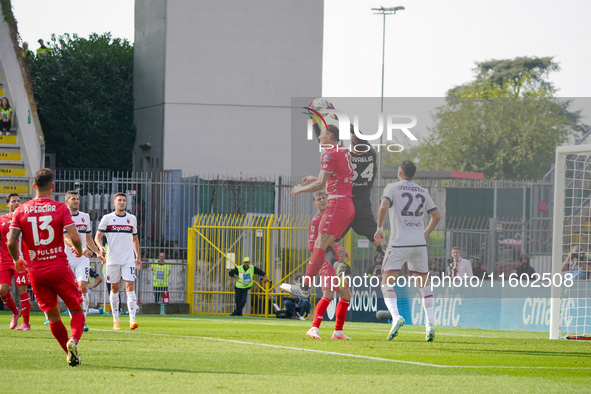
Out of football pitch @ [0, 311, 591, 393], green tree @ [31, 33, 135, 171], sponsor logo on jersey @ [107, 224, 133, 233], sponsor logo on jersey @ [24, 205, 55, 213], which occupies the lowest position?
football pitch @ [0, 311, 591, 393]

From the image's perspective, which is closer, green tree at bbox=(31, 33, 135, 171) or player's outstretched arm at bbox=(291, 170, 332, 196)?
player's outstretched arm at bbox=(291, 170, 332, 196)

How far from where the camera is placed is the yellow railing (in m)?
25.3

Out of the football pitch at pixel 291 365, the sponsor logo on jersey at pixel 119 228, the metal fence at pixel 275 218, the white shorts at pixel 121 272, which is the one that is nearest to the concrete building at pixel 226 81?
the metal fence at pixel 275 218

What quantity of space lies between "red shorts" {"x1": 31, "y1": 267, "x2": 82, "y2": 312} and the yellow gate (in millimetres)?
16548

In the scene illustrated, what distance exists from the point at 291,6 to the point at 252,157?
6.70 m

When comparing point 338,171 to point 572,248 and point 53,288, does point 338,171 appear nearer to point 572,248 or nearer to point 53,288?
point 53,288

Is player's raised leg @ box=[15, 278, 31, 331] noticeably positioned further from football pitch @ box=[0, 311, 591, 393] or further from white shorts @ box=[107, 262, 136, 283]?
football pitch @ box=[0, 311, 591, 393]

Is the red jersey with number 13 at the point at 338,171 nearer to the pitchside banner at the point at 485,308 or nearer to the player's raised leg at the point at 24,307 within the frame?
the player's raised leg at the point at 24,307

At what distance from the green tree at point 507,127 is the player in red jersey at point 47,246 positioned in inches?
2472

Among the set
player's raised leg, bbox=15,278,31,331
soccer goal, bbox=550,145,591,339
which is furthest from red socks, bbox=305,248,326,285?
player's raised leg, bbox=15,278,31,331

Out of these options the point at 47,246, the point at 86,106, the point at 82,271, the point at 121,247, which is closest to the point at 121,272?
the point at 121,247

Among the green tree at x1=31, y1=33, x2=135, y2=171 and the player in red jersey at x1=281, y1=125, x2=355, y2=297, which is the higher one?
the green tree at x1=31, y1=33, x2=135, y2=171

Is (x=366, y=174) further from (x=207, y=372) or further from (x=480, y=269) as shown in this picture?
(x=207, y=372)

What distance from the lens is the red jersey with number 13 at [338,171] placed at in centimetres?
1132
